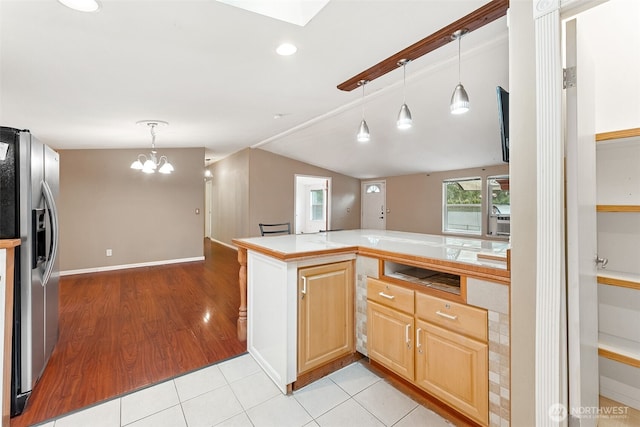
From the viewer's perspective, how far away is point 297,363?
1832 mm

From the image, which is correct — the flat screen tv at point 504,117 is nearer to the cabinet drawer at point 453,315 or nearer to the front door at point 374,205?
the cabinet drawer at point 453,315

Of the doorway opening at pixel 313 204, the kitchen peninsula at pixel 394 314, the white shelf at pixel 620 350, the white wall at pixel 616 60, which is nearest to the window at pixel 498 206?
the doorway opening at pixel 313 204

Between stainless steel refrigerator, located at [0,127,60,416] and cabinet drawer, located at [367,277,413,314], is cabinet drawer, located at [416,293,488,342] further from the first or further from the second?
stainless steel refrigerator, located at [0,127,60,416]

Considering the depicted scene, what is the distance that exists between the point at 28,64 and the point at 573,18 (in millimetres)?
3107

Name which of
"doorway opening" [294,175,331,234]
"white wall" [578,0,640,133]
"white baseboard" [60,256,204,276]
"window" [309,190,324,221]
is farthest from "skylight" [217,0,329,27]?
"window" [309,190,324,221]

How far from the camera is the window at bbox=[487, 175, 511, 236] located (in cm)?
561

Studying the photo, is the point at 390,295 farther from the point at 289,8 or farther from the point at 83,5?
the point at 83,5

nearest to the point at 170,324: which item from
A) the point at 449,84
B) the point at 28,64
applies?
the point at 28,64

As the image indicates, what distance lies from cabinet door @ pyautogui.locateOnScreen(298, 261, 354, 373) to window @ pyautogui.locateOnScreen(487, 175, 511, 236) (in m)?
5.00

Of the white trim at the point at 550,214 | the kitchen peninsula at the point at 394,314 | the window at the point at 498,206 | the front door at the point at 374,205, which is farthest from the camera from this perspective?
the front door at the point at 374,205

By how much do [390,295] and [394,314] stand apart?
4.8 inches

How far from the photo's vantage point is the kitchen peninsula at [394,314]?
138cm

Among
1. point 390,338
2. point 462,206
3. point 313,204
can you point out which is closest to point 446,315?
point 390,338

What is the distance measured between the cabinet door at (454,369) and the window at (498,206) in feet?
16.5
